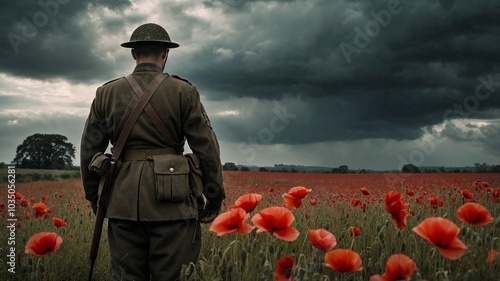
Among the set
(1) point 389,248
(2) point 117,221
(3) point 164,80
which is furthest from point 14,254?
(1) point 389,248

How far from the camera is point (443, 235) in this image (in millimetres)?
2141

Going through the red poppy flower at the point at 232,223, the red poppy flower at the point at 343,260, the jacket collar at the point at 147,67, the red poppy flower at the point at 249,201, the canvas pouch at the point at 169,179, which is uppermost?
the jacket collar at the point at 147,67

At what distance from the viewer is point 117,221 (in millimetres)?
3441

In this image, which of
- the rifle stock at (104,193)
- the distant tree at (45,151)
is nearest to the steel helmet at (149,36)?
the rifle stock at (104,193)

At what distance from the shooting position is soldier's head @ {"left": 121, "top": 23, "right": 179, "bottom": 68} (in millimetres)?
3465

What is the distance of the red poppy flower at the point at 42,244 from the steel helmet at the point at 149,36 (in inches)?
61.6

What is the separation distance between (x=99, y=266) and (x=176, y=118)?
1928 mm

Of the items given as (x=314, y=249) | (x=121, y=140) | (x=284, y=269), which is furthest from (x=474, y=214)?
(x=121, y=140)

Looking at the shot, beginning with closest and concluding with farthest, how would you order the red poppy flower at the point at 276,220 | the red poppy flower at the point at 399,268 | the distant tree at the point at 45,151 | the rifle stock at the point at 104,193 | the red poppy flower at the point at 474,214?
the red poppy flower at the point at 399,268 < the red poppy flower at the point at 276,220 < the red poppy flower at the point at 474,214 < the rifle stock at the point at 104,193 < the distant tree at the point at 45,151

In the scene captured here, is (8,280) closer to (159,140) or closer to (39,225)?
(159,140)

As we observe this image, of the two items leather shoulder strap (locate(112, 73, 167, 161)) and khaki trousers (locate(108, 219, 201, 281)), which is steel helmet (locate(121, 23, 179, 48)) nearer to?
leather shoulder strap (locate(112, 73, 167, 161))

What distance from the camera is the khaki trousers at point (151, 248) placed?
3.29 metres

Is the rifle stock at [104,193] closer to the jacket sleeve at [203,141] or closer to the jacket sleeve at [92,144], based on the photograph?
the jacket sleeve at [92,144]

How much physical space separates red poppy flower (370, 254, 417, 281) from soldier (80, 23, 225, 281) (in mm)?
1688
